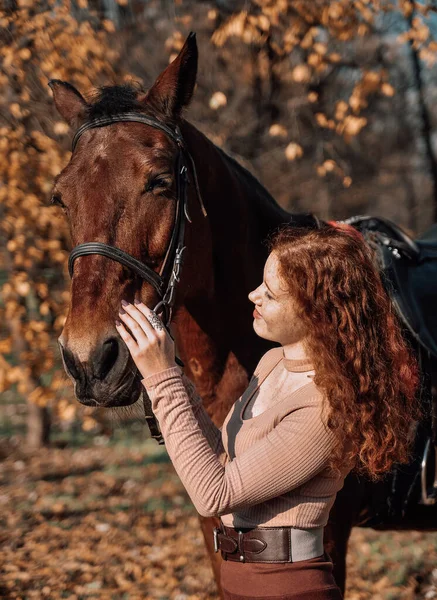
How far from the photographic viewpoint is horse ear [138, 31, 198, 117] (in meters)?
2.24

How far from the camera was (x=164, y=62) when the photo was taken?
702 centimetres

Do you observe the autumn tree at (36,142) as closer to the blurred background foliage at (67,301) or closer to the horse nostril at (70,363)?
the blurred background foliage at (67,301)

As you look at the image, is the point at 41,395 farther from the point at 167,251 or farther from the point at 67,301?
the point at 167,251

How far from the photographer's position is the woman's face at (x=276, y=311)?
168 centimetres

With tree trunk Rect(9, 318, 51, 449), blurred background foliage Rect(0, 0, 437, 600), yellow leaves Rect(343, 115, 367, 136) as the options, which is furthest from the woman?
tree trunk Rect(9, 318, 51, 449)

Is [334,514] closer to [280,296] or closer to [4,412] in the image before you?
[280,296]

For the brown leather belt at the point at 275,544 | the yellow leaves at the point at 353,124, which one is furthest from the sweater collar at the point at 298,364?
the yellow leaves at the point at 353,124

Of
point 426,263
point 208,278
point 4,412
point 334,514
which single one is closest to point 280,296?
point 208,278

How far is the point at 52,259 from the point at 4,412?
451 cm

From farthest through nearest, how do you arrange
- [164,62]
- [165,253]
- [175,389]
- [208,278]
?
1. [164,62]
2. [208,278]
3. [165,253]
4. [175,389]

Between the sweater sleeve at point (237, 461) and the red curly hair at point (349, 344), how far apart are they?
7 cm

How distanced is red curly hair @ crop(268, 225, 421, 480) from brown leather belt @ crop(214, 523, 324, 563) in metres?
0.22

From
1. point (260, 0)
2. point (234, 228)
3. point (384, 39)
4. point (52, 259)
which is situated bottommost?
point (234, 228)

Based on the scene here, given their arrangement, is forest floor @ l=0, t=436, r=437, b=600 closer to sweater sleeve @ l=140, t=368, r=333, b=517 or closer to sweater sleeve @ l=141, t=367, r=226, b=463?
sweater sleeve @ l=141, t=367, r=226, b=463
